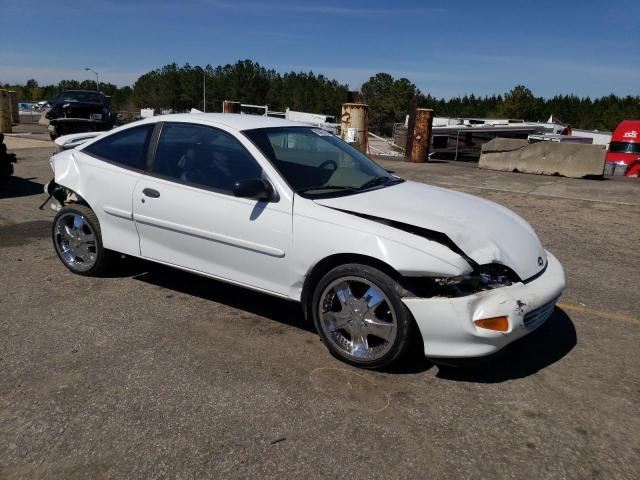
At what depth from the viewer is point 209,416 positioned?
2.82 metres

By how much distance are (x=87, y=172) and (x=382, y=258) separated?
9.67ft

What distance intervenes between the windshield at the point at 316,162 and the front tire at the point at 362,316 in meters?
0.72

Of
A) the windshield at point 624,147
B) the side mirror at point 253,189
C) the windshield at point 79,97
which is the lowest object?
the windshield at point 624,147

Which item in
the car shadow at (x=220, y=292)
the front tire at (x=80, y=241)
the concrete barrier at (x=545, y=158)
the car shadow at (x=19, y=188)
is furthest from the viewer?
the concrete barrier at (x=545, y=158)

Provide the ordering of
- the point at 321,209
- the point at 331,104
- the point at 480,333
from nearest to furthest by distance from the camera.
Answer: the point at 480,333
the point at 321,209
the point at 331,104

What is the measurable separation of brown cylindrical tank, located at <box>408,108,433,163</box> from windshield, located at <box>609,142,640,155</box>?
962 cm

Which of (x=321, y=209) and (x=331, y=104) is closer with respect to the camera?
(x=321, y=209)

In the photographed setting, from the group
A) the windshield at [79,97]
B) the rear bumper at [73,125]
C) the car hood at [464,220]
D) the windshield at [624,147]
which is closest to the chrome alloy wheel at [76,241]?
the car hood at [464,220]

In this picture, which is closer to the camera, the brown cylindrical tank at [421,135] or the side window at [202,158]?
the side window at [202,158]

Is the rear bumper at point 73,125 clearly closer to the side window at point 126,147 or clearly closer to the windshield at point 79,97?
the windshield at point 79,97

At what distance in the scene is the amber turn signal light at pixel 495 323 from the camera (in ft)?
9.86

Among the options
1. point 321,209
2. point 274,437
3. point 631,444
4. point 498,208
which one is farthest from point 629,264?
point 274,437

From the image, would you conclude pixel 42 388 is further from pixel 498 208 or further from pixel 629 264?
pixel 629 264

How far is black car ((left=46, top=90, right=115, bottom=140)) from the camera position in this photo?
59.0 ft
